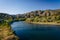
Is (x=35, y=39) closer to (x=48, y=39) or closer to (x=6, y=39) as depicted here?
(x=48, y=39)

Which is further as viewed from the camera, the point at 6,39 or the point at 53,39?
the point at 53,39

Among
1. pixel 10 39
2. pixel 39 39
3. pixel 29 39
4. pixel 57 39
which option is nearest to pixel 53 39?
pixel 57 39

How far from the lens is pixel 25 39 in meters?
42.6

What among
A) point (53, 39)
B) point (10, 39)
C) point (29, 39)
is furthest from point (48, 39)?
point (10, 39)

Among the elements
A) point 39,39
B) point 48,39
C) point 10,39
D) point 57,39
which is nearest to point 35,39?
point 39,39

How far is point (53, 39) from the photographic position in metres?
43.0

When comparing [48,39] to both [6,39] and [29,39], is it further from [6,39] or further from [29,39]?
[6,39]

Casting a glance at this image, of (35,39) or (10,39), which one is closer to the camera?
(10,39)

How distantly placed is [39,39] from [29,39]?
10.4ft

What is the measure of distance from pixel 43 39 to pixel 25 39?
5.72 m

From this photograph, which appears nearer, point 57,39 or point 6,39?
point 6,39

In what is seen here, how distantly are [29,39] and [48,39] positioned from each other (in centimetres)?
610

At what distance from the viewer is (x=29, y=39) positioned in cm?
4238

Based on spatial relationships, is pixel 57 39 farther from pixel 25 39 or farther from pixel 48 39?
pixel 25 39
